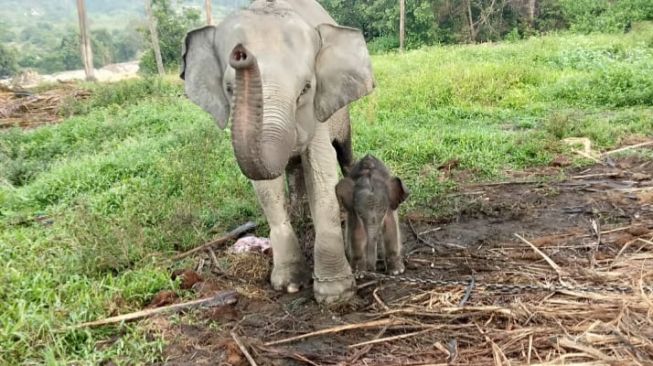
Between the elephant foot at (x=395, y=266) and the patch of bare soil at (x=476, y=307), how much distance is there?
10cm

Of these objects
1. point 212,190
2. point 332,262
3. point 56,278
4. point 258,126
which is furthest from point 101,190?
point 258,126

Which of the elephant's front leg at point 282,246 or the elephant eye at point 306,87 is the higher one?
the elephant eye at point 306,87

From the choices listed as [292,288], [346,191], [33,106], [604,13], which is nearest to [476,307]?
[346,191]

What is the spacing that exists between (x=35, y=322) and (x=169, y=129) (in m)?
6.57

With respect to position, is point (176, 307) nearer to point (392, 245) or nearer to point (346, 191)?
point (346, 191)

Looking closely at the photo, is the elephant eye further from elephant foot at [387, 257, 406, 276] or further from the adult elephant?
elephant foot at [387, 257, 406, 276]

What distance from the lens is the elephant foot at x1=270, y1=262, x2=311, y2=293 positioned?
159 inches

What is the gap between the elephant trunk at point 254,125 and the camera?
2668mm

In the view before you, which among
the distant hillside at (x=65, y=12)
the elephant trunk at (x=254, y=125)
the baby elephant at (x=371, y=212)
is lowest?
the baby elephant at (x=371, y=212)

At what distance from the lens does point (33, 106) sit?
48.3 feet

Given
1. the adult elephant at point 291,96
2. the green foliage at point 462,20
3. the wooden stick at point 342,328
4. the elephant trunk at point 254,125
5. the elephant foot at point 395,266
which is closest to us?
the elephant trunk at point 254,125

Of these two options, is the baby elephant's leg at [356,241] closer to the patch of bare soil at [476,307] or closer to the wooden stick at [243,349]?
the patch of bare soil at [476,307]

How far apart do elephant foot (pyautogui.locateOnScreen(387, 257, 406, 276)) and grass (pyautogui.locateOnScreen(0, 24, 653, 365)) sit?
123 cm

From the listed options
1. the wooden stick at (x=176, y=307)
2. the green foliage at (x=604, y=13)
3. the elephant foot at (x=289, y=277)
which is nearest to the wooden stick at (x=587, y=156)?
the elephant foot at (x=289, y=277)
